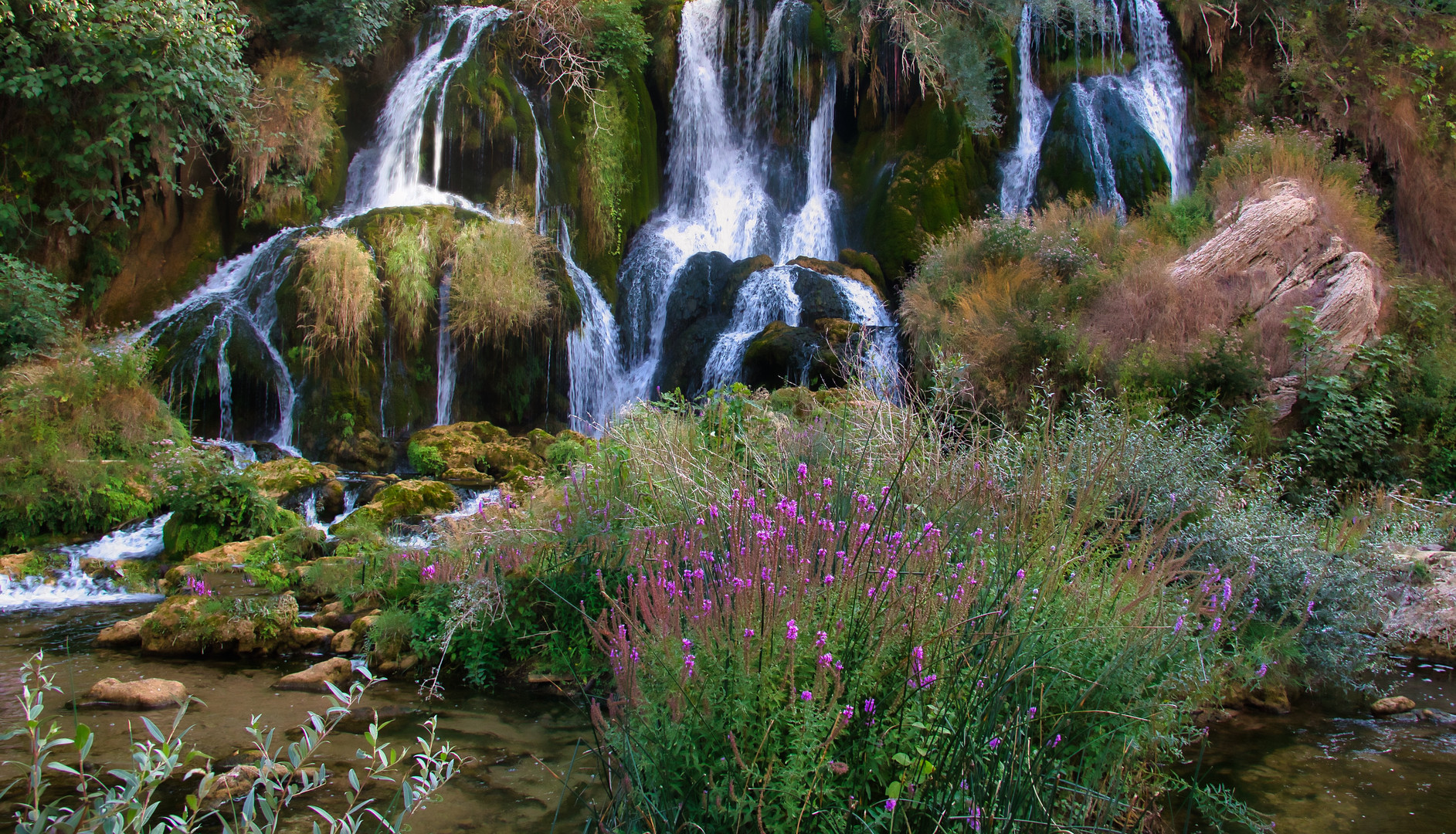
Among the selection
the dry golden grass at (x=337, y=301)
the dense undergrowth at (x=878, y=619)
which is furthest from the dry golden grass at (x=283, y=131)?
the dense undergrowth at (x=878, y=619)

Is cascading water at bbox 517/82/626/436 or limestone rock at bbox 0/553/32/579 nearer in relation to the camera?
limestone rock at bbox 0/553/32/579

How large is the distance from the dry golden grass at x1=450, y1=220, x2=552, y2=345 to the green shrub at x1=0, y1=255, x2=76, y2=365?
4.33m

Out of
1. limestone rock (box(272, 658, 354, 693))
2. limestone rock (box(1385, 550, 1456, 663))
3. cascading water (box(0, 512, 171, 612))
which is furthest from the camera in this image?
cascading water (box(0, 512, 171, 612))

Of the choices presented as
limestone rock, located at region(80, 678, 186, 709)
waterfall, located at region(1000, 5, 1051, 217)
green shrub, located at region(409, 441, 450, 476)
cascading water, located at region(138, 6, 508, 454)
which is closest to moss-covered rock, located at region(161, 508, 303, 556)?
green shrub, located at region(409, 441, 450, 476)

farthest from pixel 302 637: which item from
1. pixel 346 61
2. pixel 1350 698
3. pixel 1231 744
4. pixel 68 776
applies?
pixel 346 61

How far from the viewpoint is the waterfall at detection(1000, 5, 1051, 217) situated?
1527 cm

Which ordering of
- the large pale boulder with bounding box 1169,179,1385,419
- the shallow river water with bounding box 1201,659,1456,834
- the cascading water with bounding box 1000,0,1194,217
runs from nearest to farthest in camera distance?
the shallow river water with bounding box 1201,659,1456,834 → the large pale boulder with bounding box 1169,179,1385,419 → the cascading water with bounding box 1000,0,1194,217

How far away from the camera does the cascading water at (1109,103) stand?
48.2 ft

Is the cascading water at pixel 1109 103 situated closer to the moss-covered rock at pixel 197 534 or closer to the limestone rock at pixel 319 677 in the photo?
the moss-covered rock at pixel 197 534

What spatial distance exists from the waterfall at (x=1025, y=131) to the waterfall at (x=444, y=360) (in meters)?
9.91

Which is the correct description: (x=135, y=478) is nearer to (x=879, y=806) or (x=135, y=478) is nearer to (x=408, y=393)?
(x=408, y=393)

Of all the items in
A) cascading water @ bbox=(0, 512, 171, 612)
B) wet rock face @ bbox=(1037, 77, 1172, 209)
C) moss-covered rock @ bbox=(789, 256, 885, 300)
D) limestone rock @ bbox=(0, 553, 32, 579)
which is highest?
wet rock face @ bbox=(1037, 77, 1172, 209)

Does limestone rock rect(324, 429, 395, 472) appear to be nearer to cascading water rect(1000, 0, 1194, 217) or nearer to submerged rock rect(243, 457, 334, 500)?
submerged rock rect(243, 457, 334, 500)

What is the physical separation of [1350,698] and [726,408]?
419 centimetres
